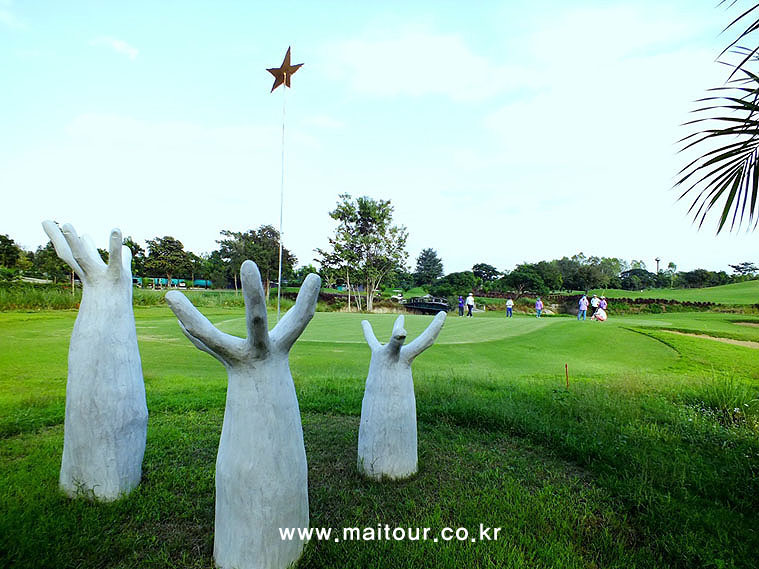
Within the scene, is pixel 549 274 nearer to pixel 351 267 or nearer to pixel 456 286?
pixel 456 286

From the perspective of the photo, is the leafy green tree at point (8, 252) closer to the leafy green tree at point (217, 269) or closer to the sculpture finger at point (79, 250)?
the leafy green tree at point (217, 269)

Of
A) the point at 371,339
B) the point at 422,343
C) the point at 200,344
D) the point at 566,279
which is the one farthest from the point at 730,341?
the point at 566,279

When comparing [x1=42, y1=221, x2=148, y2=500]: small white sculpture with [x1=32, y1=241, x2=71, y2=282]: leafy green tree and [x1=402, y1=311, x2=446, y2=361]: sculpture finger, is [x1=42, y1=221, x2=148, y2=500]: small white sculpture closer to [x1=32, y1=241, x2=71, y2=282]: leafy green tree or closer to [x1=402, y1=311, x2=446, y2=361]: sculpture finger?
[x1=402, y1=311, x2=446, y2=361]: sculpture finger

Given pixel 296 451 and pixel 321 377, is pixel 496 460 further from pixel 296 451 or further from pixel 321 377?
pixel 321 377

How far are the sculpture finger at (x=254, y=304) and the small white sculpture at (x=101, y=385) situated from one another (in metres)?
1.46

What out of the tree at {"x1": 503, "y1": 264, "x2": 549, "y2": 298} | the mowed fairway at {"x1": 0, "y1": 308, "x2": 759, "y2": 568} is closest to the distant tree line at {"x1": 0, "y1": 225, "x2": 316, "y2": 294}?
the mowed fairway at {"x1": 0, "y1": 308, "x2": 759, "y2": 568}

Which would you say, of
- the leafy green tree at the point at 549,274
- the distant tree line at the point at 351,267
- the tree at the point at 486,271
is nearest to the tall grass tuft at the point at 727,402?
the distant tree line at the point at 351,267

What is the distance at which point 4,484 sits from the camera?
7.82 ft

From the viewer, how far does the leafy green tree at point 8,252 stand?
11986mm

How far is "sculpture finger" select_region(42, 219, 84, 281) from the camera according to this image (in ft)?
8.30

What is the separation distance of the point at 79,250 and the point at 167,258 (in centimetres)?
1947

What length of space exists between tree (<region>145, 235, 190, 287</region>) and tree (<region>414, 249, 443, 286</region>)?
28.7m

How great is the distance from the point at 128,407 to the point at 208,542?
114 centimetres

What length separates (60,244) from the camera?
8.38ft
